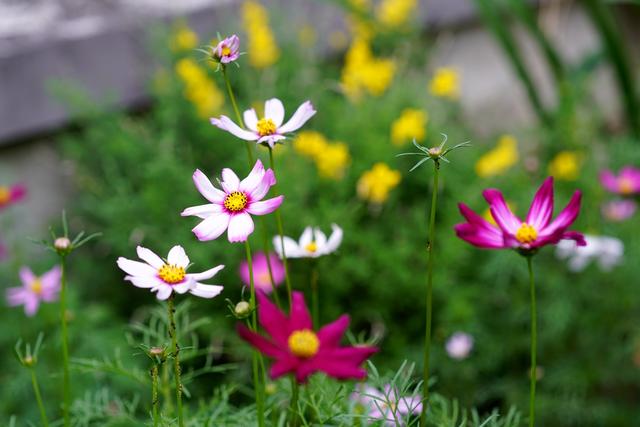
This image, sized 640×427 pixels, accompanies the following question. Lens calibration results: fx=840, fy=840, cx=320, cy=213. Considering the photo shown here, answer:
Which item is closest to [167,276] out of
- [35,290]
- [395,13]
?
[35,290]

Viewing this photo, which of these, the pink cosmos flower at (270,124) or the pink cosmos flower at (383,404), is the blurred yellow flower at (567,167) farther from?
the pink cosmos flower at (270,124)

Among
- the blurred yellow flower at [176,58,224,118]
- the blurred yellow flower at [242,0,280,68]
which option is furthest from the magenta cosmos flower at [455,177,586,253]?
the blurred yellow flower at [242,0,280,68]

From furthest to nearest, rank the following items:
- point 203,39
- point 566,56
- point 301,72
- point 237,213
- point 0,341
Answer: point 566,56
point 203,39
point 301,72
point 0,341
point 237,213

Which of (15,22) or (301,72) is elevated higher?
(15,22)

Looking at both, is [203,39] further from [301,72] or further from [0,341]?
[0,341]

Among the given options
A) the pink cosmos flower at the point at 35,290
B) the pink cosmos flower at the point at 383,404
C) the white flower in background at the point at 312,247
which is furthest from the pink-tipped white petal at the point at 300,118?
the pink cosmos flower at the point at 35,290

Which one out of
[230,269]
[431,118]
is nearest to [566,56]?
[431,118]
